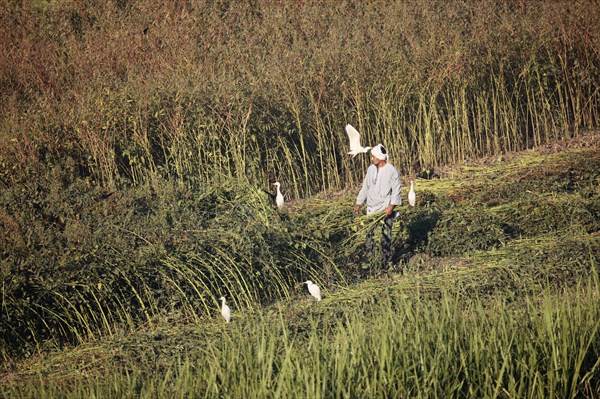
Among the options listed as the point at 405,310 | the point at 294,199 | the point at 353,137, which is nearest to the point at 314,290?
the point at 405,310

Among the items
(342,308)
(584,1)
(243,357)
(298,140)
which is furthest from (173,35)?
(243,357)

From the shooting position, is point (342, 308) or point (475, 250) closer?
point (342, 308)

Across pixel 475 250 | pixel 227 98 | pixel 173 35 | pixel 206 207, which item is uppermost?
pixel 173 35

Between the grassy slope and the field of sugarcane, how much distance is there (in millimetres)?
36

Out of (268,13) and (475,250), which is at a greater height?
(268,13)

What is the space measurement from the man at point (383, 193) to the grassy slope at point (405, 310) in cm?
34

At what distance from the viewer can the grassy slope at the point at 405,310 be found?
18.3 feet

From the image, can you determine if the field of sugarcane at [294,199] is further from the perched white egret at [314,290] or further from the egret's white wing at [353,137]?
the egret's white wing at [353,137]

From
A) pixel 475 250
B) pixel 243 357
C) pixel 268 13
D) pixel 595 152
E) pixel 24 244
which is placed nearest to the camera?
pixel 243 357

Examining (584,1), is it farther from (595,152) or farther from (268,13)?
(268,13)

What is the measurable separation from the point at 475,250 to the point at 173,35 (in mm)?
8434

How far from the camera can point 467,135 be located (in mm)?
13273

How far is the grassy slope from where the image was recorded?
5.57 metres

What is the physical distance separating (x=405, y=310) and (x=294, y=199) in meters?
5.65
